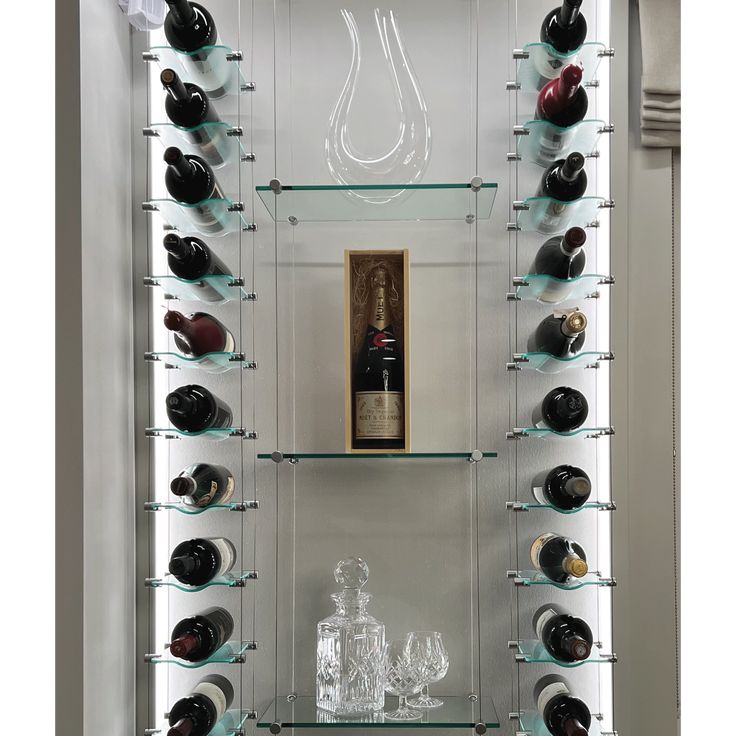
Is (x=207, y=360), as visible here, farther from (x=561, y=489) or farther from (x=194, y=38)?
(x=561, y=489)

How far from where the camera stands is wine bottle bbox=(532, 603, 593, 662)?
128cm

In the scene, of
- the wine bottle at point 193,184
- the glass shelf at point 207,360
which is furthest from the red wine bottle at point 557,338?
the wine bottle at point 193,184

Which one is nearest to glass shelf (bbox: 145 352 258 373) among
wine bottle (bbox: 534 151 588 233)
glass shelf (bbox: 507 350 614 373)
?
glass shelf (bbox: 507 350 614 373)

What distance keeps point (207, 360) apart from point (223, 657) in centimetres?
49

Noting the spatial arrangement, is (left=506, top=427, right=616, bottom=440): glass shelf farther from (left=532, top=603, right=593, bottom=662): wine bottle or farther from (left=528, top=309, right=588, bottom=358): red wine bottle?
(left=532, top=603, right=593, bottom=662): wine bottle

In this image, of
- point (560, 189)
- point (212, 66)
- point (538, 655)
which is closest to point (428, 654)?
point (538, 655)

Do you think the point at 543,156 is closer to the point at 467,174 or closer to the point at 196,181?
the point at 467,174

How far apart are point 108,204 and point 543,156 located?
76 cm

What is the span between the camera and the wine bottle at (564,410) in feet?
4.42

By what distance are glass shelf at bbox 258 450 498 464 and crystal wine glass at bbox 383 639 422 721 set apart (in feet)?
1.02

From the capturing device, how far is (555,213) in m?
1.40

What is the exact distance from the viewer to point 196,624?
1335mm

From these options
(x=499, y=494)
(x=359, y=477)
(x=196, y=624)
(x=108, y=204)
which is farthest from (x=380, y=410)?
(x=108, y=204)

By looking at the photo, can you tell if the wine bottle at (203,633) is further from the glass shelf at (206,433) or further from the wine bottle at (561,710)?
the wine bottle at (561,710)
